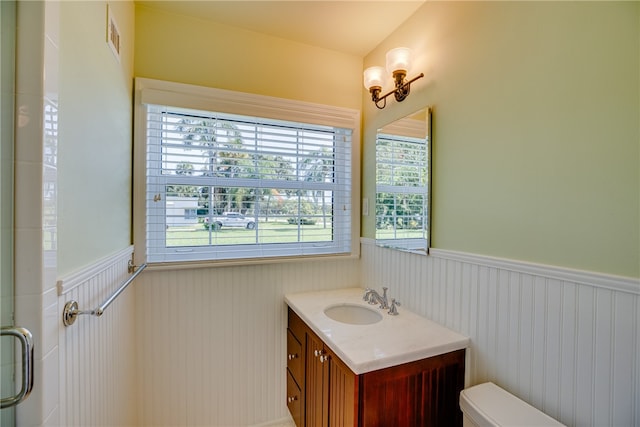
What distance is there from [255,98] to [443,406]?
1915 mm

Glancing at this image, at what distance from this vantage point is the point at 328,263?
2012 millimetres

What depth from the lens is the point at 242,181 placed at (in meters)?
1.79

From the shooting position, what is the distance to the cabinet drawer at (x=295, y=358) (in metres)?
1.63

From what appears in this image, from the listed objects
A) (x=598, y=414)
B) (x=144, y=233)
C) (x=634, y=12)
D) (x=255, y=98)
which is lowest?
(x=598, y=414)

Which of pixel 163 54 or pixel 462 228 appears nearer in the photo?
pixel 462 228

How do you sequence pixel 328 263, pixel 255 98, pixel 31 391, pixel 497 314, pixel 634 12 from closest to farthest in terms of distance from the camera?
pixel 31 391 < pixel 634 12 < pixel 497 314 < pixel 255 98 < pixel 328 263

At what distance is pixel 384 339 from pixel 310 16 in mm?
1800

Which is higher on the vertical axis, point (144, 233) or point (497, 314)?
point (144, 233)

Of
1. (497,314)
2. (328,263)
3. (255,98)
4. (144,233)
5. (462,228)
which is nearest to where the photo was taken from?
(497,314)

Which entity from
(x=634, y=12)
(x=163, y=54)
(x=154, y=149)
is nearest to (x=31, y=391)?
(x=154, y=149)

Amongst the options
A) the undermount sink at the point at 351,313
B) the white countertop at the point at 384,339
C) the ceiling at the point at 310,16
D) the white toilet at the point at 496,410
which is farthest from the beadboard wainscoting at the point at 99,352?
the ceiling at the point at 310,16

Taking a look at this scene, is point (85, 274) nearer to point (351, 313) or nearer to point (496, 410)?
point (351, 313)

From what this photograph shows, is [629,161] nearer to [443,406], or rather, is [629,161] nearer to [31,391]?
[443,406]

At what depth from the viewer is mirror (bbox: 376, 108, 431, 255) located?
4.97 feet
